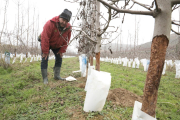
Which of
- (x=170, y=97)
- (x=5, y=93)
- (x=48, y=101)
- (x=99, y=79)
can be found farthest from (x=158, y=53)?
(x=5, y=93)

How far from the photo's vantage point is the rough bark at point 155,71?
38.9 inches

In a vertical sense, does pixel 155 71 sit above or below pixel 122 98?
above

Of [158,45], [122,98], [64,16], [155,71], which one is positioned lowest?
[122,98]

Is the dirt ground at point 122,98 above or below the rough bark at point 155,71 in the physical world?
below

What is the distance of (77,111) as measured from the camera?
182cm

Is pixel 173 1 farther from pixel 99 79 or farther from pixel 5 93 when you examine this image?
pixel 5 93

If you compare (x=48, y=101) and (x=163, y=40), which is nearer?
(x=163, y=40)

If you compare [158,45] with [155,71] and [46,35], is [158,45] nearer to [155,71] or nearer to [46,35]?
[155,71]

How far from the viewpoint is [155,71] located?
994 mm

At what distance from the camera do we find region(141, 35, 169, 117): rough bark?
0.99 meters

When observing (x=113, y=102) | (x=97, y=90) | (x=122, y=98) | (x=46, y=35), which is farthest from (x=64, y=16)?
(x=122, y=98)

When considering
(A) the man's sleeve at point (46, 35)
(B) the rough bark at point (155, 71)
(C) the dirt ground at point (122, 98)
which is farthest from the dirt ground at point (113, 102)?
(A) the man's sleeve at point (46, 35)

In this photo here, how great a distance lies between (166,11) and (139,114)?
1006 mm

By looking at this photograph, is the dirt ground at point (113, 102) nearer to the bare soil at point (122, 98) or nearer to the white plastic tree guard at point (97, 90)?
the bare soil at point (122, 98)
